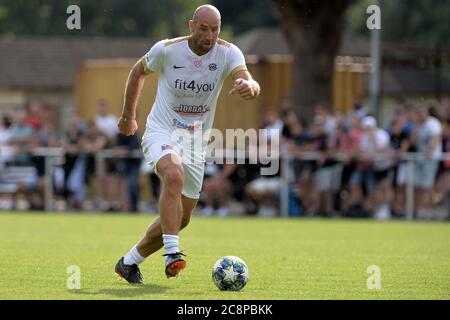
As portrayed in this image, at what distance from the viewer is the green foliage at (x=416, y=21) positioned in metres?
57.9

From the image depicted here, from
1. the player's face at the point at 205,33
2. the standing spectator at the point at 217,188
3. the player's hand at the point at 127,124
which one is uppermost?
the player's face at the point at 205,33

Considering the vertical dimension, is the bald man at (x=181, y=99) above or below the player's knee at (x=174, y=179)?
above

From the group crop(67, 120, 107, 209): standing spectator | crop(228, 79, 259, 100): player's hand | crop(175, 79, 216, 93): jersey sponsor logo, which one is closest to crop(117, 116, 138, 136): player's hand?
crop(175, 79, 216, 93): jersey sponsor logo

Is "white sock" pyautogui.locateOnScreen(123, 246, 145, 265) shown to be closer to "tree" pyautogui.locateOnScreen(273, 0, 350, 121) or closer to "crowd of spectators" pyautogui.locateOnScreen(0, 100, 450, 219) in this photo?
"crowd of spectators" pyautogui.locateOnScreen(0, 100, 450, 219)

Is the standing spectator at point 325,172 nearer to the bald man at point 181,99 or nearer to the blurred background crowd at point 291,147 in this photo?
the blurred background crowd at point 291,147

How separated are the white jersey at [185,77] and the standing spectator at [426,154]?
12771 millimetres

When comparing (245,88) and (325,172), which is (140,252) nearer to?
(245,88)

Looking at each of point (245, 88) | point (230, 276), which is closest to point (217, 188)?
point (230, 276)

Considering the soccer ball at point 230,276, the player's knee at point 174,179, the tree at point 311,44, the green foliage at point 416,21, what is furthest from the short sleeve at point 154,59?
the green foliage at point 416,21

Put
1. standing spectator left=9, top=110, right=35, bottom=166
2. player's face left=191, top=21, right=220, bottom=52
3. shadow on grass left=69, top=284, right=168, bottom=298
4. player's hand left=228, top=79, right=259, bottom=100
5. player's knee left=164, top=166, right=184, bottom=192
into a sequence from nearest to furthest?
1. shadow on grass left=69, top=284, right=168, bottom=298
2. player's hand left=228, top=79, right=259, bottom=100
3. player's knee left=164, top=166, right=184, bottom=192
4. player's face left=191, top=21, right=220, bottom=52
5. standing spectator left=9, top=110, right=35, bottom=166

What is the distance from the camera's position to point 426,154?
22.7m

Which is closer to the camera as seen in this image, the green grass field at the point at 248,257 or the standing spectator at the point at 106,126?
the green grass field at the point at 248,257

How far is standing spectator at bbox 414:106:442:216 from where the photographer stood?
22.5m

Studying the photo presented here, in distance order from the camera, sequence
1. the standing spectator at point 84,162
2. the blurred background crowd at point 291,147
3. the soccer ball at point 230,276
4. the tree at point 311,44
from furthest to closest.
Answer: the tree at point 311,44 < the standing spectator at point 84,162 < the blurred background crowd at point 291,147 < the soccer ball at point 230,276
